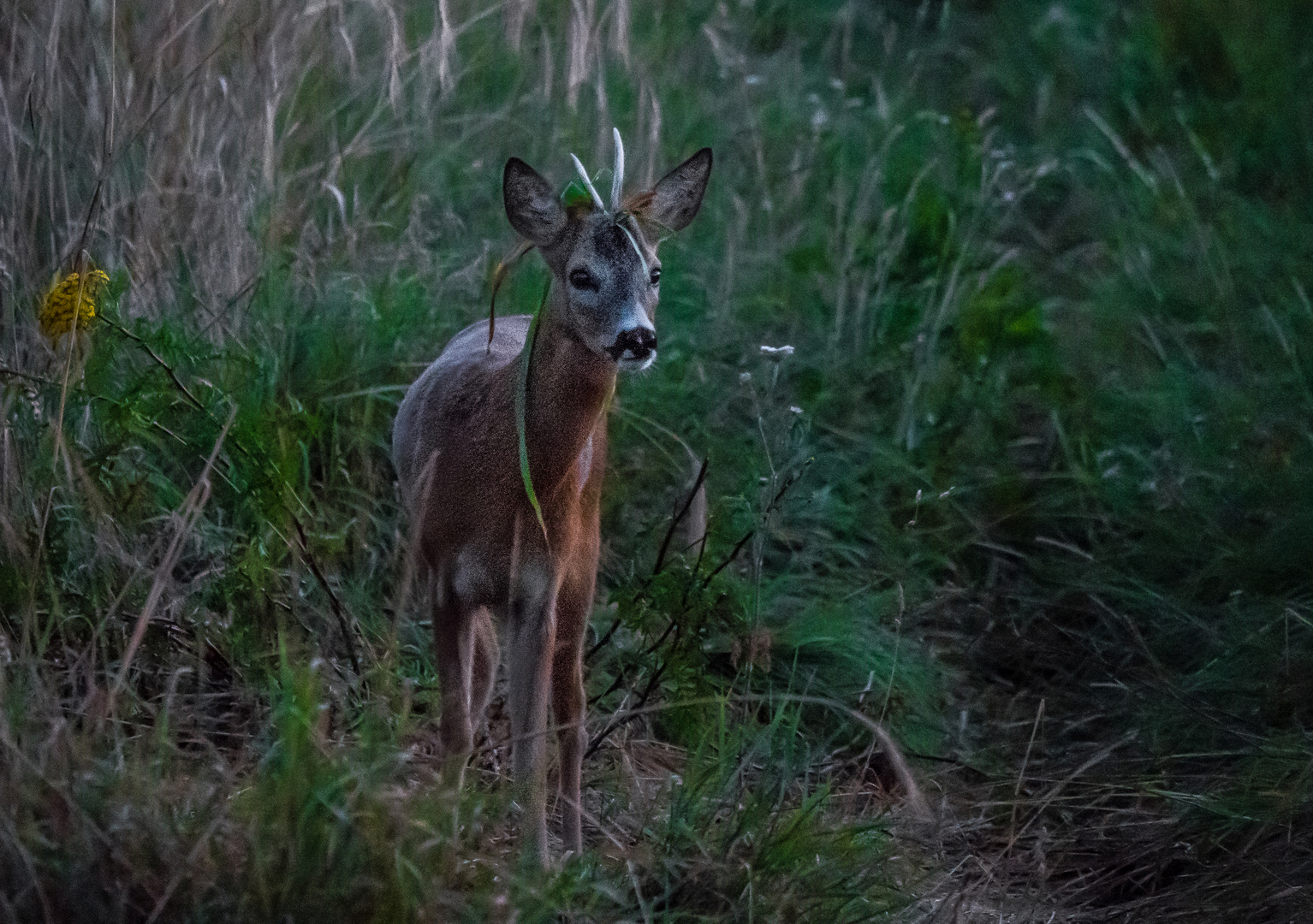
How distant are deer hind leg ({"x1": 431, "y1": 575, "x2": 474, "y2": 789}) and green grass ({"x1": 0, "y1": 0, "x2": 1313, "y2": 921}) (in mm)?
151

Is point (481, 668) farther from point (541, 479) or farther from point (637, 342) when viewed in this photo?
point (637, 342)

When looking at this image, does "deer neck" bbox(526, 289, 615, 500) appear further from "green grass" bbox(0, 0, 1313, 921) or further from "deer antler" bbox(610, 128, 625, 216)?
"green grass" bbox(0, 0, 1313, 921)

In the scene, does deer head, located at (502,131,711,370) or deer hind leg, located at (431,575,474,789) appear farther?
deer hind leg, located at (431,575,474,789)

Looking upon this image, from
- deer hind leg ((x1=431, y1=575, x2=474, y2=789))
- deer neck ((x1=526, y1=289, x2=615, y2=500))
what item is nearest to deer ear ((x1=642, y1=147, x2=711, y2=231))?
deer neck ((x1=526, y1=289, x2=615, y2=500))

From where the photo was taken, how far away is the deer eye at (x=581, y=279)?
336 centimetres

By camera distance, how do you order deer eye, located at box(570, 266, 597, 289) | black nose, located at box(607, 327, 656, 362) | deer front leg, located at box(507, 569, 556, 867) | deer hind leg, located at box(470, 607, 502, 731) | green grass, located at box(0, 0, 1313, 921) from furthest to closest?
deer hind leg, located at box(470, 607, 502, 731) < deer front leg, located at box(507, 569, 556, 867) < deer eye, located at box(570, 266, 597, 289) < black nose, located at box(607, 327, 656, 362) < green grass, located at box(0, 0, 1313, 921)

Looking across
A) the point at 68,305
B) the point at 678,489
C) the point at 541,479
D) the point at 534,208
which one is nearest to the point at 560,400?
the point at 541,479

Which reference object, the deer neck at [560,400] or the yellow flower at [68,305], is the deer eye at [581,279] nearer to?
the deer neck at [560,400]

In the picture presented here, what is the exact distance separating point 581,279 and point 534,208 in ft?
0.81

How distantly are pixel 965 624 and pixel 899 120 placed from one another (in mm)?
3275

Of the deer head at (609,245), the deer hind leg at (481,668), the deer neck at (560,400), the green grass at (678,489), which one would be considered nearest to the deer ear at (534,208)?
the deer head at (609,245)

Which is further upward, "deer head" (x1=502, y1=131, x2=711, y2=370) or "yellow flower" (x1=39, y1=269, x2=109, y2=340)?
"deer head" (x1=502, y1=131, x2=711, y2=370)

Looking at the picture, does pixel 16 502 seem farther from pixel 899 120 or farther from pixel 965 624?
pixel 899 120

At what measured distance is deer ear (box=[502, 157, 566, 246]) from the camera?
3498 millimetres
